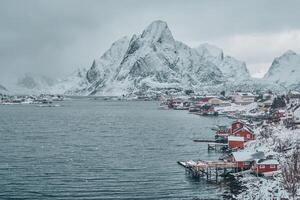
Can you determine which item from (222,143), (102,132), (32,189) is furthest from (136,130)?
(32,189)

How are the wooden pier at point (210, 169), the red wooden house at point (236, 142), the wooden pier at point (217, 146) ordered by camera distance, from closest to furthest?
the wooden pier at point (210, 169), the red wooden house at point (236, 142), the wooden pier at point (217, 146)

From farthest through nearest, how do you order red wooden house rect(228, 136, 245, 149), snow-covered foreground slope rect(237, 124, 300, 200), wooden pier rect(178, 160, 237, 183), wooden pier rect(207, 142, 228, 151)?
wooden pier rect(207, 142, 228, 151)
red wooden house rect(228, 136, 245, 149)
wooden pier rect(178, 160, 237, 183)
snow-covered foreground slope rect(237, 124, 300, 200)

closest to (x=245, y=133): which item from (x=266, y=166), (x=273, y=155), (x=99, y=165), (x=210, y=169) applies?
(x=273, y=155)

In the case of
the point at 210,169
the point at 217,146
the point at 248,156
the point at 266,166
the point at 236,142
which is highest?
the point at 248,156

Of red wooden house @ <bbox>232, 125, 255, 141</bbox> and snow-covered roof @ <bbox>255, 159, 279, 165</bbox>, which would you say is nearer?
snow-covered roof @ <bbox>255, 159, 279, 165</bbox>

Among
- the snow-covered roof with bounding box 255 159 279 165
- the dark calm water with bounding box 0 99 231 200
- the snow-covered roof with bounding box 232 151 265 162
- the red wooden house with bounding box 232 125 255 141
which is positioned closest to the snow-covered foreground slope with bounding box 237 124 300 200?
the snow-covered roof with bounding box 255 159 279 165

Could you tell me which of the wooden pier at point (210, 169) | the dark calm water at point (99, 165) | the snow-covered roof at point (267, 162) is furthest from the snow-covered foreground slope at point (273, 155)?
the wooden pier at point (210, 169)

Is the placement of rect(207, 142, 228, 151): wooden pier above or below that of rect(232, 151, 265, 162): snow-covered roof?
below

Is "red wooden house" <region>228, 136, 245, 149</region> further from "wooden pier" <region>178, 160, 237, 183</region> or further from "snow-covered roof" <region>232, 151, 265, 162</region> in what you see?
"wooden pier" <region>178, 160, 237, 183</region>

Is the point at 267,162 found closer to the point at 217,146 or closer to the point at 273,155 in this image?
the point at 273,155

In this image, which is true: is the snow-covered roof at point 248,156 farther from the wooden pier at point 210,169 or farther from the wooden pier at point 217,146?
the wooden pier at point 217,146

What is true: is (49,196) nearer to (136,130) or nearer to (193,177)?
(193,177)
